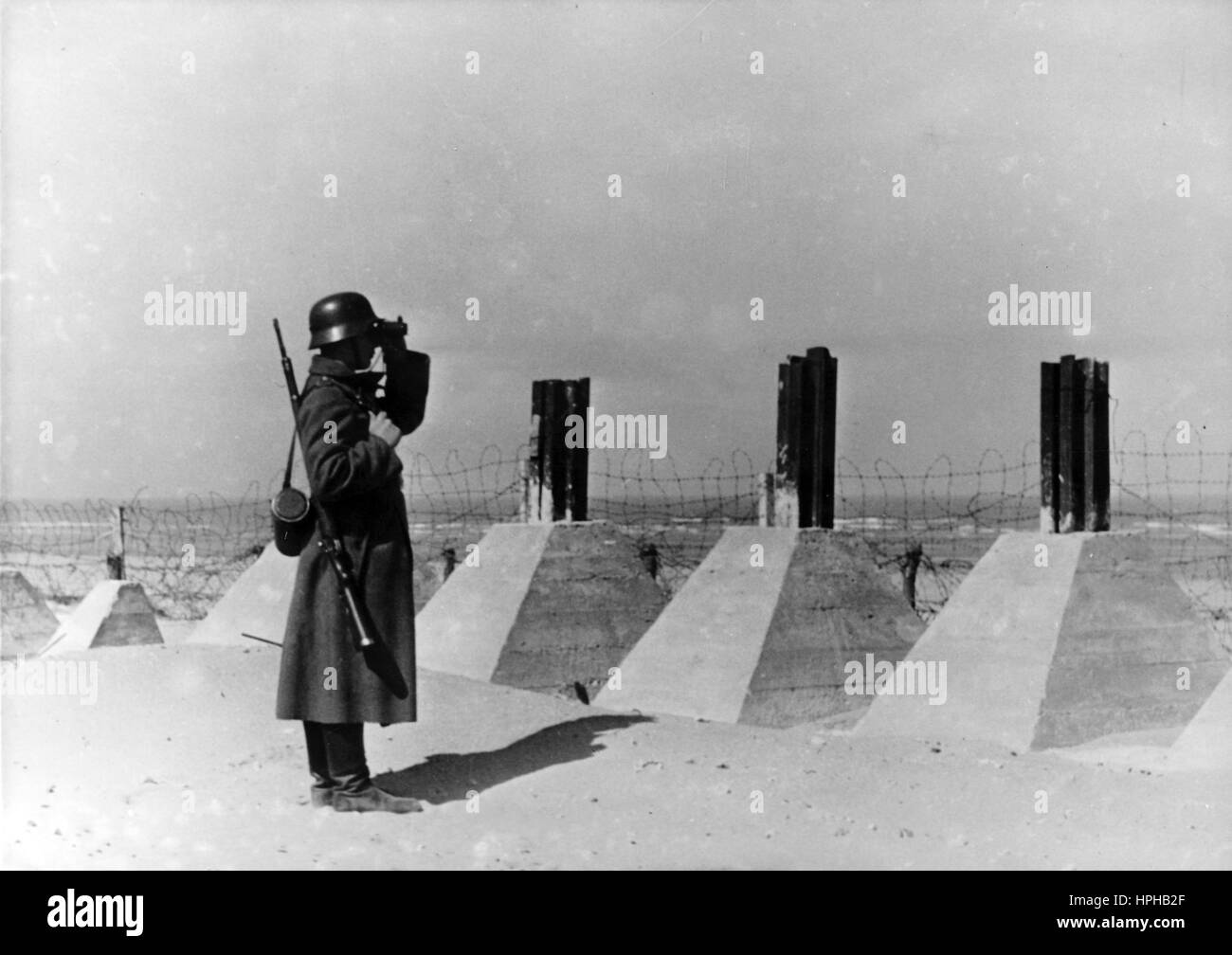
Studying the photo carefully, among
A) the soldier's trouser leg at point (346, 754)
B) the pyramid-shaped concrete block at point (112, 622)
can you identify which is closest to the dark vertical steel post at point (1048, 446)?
the soldier's trouser leg at point (346, 754)

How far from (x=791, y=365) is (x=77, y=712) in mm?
5365

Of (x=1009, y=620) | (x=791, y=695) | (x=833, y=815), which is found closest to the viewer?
(x=833, y=815)

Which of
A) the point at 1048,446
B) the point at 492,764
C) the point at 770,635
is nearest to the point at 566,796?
Answer: the point at 492,764

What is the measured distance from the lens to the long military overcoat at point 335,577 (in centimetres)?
593

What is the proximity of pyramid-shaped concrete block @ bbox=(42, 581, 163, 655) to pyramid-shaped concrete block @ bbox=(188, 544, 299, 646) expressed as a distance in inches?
104

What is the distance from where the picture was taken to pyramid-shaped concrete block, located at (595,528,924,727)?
912cm

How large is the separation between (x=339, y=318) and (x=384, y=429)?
552mm

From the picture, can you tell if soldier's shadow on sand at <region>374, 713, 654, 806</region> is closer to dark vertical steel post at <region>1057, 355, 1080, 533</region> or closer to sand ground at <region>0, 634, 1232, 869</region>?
sand ground at <region>0, 634, 1232, 869</region>

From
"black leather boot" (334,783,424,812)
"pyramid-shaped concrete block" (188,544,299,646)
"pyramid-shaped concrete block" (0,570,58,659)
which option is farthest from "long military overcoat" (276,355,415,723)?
"pyramid-shaped concrete block" (0,570,58,659)

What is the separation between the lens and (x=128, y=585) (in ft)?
44.8

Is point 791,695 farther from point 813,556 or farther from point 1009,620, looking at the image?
point 1009,620

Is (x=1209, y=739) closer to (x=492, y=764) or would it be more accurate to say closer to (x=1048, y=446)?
(x=1048, y=446)

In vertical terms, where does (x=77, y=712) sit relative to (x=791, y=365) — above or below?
below
